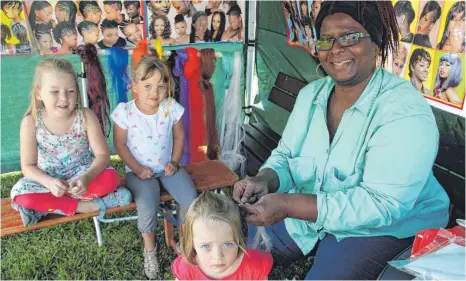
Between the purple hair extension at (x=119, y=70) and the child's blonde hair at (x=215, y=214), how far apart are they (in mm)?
2125

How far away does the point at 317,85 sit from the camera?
2189mm

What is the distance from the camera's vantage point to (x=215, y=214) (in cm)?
167

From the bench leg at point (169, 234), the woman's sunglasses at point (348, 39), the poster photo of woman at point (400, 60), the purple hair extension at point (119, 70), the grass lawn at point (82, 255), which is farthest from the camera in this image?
the purple hair extension at point (119, 70)

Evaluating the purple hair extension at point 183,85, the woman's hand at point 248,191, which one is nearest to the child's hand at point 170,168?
the purple hair extension at point 183,85

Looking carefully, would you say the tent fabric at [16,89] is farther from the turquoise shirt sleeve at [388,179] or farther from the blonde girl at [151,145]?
the turquoise shirt sleeve at [388,179]

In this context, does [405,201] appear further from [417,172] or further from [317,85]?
[317,85]

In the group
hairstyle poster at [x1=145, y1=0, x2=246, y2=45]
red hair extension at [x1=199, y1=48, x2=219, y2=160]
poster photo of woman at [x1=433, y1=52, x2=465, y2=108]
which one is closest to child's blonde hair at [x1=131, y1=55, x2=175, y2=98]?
red hair extension at [x1=199, y1=48, x2=219, y2=160]

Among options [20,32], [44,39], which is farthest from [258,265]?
[20,32]

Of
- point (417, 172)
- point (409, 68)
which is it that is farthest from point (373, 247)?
point (409, 68)

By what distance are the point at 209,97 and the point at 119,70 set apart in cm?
85

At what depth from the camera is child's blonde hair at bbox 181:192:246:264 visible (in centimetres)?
167

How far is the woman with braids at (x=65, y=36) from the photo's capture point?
3.77 m

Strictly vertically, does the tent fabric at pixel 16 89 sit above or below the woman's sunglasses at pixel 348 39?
below

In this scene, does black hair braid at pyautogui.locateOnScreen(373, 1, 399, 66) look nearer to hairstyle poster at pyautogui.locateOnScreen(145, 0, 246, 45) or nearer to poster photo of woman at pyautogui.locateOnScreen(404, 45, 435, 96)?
poster photo of woman at pyautogui.locateOnScreen(404, 45, 435, 96)
